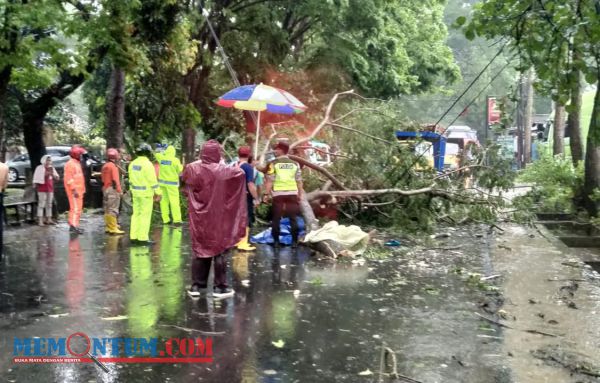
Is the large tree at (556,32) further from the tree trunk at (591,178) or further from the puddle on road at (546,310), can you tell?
the tree trunk at (591,178)

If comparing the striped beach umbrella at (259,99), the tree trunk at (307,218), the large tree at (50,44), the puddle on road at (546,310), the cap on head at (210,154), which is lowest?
the puddle on road at (546,310)

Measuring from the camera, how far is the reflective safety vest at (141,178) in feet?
32.5

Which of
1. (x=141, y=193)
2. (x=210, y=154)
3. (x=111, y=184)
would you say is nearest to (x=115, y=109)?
(x=111, y=184)

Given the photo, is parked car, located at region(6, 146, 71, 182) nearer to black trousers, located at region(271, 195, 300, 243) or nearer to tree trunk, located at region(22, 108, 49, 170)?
tree trunk, located at region(22, 108, 49, 170)

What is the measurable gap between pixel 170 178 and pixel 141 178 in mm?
2235

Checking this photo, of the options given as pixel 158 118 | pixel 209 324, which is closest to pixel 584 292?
pixel 209 324

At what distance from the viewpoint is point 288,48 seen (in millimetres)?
20547

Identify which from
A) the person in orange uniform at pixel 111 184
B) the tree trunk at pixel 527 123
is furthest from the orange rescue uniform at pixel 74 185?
the tree trunk at pixel 527 123

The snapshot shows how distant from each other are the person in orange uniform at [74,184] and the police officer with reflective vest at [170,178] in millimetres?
1601

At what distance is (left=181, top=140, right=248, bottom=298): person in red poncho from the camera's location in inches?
249

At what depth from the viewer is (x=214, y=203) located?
6.30m

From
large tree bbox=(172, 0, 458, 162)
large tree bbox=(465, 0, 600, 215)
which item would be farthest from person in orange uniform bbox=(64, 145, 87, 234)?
large tree bbox=(465, 0, 600, 215)

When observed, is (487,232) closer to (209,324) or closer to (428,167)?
(428,167)

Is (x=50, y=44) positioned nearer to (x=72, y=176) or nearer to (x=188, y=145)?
(x=72, y=176)
